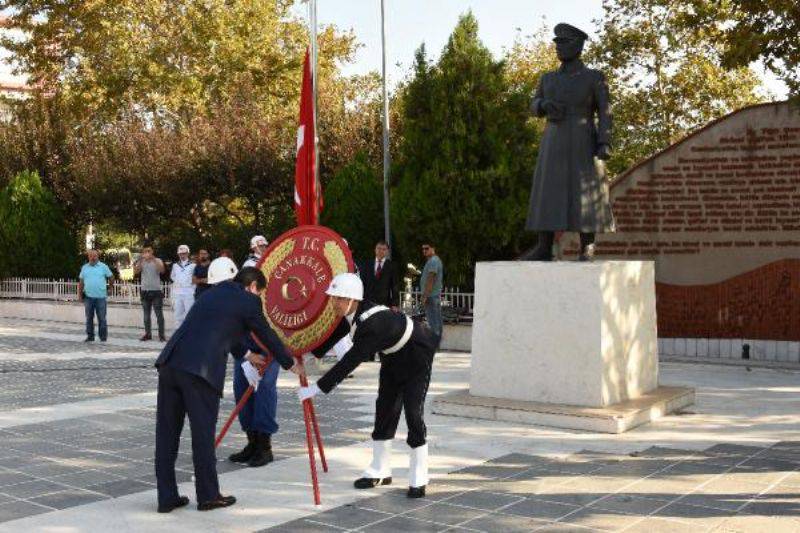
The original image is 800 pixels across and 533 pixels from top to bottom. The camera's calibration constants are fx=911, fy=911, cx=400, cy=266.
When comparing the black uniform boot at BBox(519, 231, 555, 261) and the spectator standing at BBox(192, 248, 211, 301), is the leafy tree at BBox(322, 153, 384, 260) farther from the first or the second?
the black uniform boot at BBox(519, 231, 555, 261)

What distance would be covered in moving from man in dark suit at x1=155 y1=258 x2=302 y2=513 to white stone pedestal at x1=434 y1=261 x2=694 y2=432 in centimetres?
368

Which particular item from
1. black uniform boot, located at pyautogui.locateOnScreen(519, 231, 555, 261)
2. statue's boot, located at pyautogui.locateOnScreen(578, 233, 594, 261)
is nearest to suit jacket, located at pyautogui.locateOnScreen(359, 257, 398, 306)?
black uniform boot, located at pyautogui.locateOnScreen(519, 231, 555, 261)

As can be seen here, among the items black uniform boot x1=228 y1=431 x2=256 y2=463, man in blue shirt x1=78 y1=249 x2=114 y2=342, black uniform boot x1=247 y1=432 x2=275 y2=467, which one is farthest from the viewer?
man in blue shirt x1=78 y1=249 x2=114 y2=342

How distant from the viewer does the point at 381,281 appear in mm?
12883

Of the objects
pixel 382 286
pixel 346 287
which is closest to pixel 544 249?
pixel 382 286

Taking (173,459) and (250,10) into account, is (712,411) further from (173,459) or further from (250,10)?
(250,10)

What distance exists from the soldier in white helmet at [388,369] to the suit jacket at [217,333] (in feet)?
1.55

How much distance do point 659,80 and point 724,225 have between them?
30.6 feet

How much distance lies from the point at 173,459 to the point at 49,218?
20510 mm

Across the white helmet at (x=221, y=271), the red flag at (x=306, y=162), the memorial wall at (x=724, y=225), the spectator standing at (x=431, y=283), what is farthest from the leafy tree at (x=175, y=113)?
the white helmet at (x=221, y=271)

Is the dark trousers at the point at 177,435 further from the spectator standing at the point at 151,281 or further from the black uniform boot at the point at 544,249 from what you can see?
the spectator standing at the point at 151,281

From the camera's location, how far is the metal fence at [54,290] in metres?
21.8

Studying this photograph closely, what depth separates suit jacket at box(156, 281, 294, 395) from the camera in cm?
594

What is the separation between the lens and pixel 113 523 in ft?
19.1
